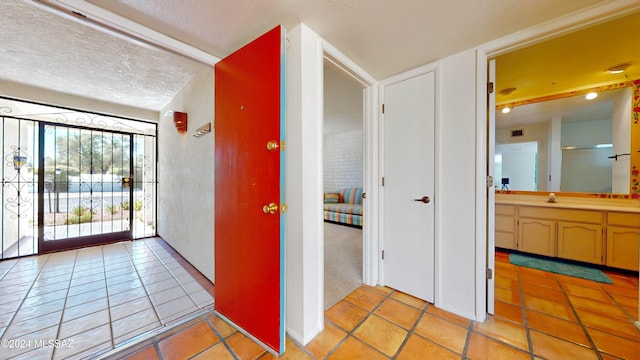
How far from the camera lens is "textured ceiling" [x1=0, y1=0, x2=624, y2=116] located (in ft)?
4.01

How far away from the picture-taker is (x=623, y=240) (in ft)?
7.51

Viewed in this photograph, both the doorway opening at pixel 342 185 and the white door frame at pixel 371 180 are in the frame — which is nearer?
the white door frame at pixel 371 180

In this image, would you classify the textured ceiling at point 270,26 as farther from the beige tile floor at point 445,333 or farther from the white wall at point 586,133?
the white wall at point 586,133

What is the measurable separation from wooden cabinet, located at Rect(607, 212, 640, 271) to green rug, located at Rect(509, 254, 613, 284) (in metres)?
0.22

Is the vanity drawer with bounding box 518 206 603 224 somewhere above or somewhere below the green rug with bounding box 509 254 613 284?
above

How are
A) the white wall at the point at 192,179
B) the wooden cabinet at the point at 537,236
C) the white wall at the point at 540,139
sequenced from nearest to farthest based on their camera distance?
the white wall at the point at 192,179 → the wooden cabinet at the point at 537,236 → the white wall at the point at 540,139

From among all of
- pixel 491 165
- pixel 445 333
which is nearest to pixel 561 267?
pixel 491 165

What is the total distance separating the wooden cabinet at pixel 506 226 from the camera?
292cm

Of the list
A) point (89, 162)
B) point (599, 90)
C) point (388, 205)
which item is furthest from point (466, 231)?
point (89, 162)

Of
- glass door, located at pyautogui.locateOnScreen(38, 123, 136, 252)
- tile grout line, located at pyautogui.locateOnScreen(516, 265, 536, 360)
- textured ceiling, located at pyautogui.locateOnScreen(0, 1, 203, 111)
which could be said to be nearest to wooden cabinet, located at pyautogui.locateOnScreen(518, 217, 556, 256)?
tile grout line, located at pyautogui.locateOnScreen(516, 265, 536, 360)

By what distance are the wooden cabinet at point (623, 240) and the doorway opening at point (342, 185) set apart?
9.07 ft

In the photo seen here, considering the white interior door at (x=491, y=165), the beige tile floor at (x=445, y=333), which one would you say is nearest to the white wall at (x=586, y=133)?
the beige tile floor at (x=445, y=333)

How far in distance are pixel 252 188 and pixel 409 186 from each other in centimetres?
143

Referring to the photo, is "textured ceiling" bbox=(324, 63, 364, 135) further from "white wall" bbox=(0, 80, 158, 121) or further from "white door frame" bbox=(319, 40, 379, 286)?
"white wall" bbox=(0, 80, 158, 121)
